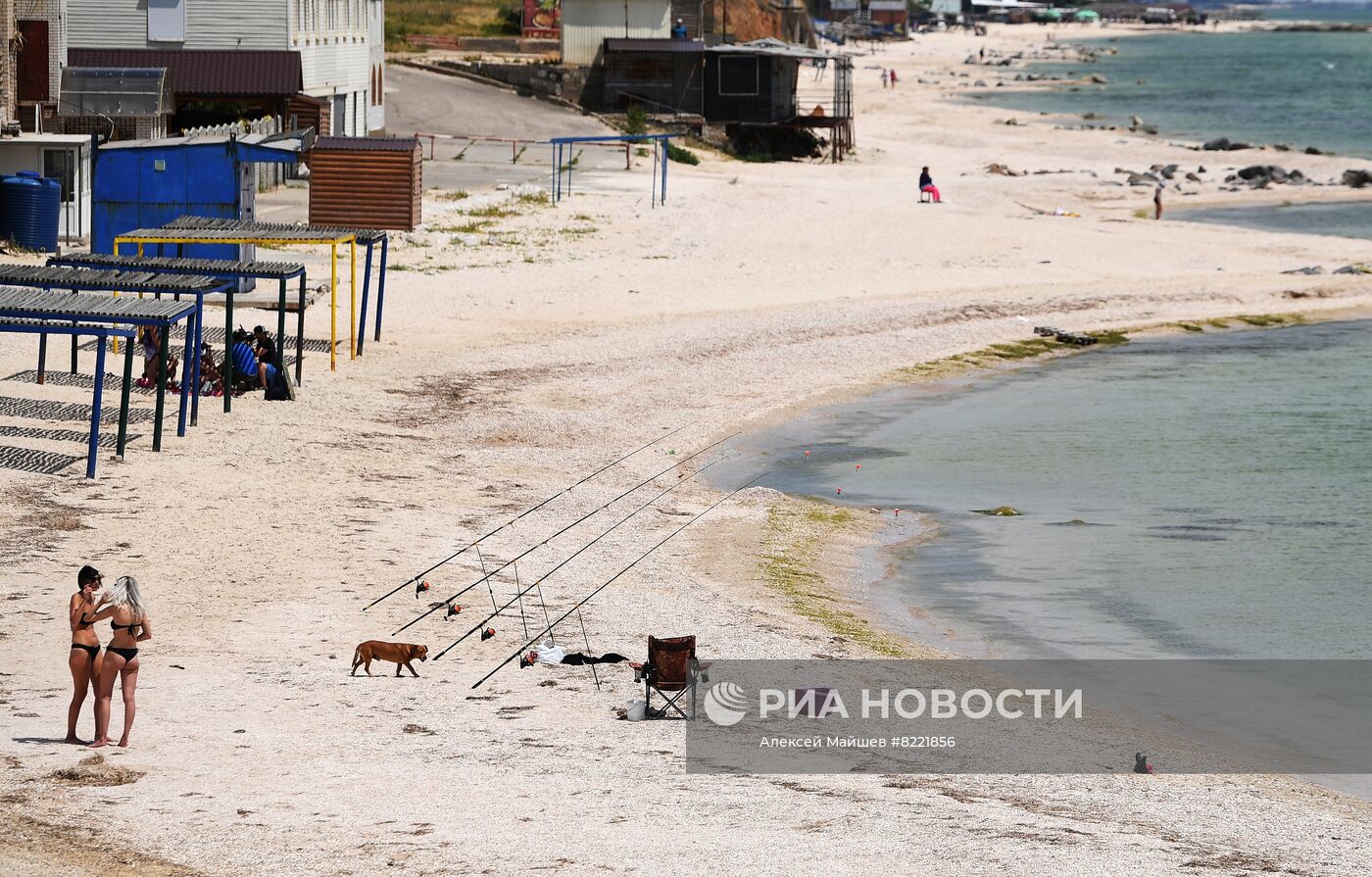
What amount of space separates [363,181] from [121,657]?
25.9 metres

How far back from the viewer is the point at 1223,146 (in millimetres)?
70625

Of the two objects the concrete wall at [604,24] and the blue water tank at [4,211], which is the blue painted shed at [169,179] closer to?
the blue water tank at [4,211]

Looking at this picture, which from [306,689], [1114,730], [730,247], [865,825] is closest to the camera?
[865,825]

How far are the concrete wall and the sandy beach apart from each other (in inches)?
1083

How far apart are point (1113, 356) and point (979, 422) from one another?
676 centimetres

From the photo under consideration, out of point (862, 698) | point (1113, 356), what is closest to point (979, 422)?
point (1113, 356)

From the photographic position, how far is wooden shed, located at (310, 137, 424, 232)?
3547cm

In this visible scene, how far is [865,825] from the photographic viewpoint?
10375 mm

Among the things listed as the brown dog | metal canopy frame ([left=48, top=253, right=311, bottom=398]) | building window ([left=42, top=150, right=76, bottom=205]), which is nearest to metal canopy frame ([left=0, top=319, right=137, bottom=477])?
metal canopy frame ([left=48, top=253, right=311, bottom=398])

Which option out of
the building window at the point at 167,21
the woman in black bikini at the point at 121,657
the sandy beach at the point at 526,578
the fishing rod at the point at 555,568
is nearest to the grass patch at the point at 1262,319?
the sandy beach at the point at 526,578

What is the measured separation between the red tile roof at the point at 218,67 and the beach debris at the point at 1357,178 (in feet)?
111

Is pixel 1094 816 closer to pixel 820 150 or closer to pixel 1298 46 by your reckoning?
pixel 820 150

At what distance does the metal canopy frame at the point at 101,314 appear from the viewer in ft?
62.5

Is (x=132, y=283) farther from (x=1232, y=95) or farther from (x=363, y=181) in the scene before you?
(x=1232, y=95)
